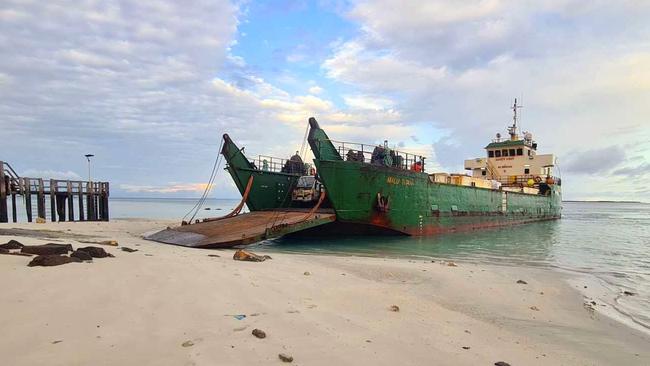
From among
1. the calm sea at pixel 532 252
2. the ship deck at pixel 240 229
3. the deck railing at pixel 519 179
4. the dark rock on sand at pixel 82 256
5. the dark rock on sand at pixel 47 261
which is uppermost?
the deck railing at pixel 519 179

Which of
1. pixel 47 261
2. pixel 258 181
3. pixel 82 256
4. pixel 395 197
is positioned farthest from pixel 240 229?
pixel 47 261

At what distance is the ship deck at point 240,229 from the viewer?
12.7 meters

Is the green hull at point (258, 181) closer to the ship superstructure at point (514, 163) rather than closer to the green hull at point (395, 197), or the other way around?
the green hull at point (395, 197)

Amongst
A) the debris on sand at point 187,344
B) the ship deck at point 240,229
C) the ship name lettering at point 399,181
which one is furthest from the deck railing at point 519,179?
the debris on sand at point 187,344

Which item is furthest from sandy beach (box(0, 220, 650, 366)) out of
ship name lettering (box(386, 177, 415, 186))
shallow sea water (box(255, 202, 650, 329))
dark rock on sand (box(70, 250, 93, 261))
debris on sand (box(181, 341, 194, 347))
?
ship name lettering (box(386, 177, 415, 186))

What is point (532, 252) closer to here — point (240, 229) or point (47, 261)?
point (240, 229)

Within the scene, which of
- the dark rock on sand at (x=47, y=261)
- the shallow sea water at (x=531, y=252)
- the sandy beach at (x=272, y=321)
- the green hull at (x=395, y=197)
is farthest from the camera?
the green hull at (x=395, y=197)

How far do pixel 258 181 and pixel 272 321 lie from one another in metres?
14.9

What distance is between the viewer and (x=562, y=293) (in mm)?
7773

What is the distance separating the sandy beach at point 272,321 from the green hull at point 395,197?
855 centimetres

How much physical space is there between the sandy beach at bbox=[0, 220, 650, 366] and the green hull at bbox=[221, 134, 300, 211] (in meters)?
10.8

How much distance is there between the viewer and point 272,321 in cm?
441

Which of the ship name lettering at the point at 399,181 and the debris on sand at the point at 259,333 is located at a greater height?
the ship name lettering at the point at 399,181

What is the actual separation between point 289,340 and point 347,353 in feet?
1.80
